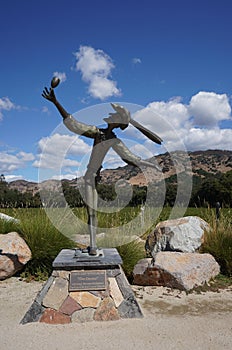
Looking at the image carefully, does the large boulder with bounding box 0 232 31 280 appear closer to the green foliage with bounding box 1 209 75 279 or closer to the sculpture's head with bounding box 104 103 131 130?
the green foliage with bounding box 1 209 75 279

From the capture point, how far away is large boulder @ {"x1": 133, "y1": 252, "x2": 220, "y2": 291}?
17.0 ft

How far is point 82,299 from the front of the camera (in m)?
3.88

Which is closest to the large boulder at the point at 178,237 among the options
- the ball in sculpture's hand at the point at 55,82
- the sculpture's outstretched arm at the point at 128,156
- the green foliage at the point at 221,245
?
Result: the green foliage at the point at 221,245

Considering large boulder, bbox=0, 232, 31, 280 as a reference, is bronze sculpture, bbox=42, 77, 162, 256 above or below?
above

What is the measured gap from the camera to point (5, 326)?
145 inches

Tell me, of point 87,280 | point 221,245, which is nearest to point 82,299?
point 87,280

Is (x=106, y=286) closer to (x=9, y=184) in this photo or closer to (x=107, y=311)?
(x=107, y=311)

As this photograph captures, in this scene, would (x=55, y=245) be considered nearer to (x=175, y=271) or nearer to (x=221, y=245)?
(x=175, y=271)

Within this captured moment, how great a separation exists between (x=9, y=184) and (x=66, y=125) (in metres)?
14.5

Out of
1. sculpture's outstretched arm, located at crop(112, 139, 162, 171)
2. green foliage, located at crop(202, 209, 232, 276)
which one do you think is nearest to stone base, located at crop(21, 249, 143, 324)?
sculpture's outstretched arm, located at crop(112, 139, 162, 171)

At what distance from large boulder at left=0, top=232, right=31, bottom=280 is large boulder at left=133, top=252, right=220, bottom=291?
77.6 inches

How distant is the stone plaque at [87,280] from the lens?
12.7 feet

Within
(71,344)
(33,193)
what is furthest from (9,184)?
(71,344)

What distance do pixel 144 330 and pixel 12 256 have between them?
310cm
